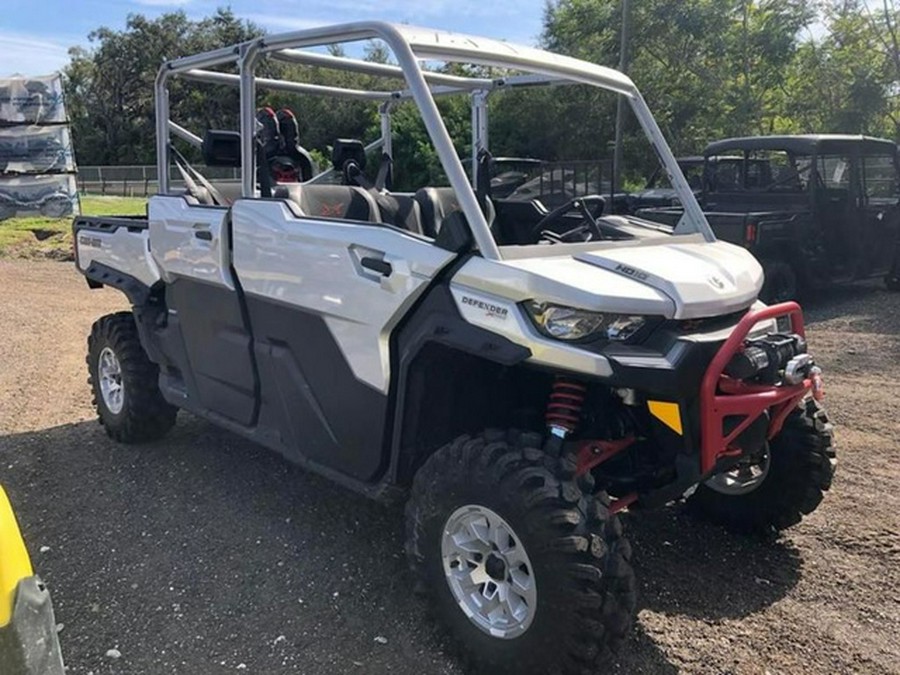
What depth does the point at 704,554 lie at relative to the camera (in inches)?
148

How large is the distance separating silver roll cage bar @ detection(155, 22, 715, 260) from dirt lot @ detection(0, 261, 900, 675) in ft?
4.84

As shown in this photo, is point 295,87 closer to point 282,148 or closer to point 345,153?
point 345,153

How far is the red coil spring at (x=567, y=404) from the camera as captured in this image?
290 centimetres

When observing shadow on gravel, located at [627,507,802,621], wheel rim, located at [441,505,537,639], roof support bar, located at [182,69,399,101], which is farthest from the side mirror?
shadow on gravel, located at [627,507,802,621]

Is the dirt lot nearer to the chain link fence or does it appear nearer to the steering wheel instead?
the steering wheel

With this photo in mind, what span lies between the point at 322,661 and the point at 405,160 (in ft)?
14.2

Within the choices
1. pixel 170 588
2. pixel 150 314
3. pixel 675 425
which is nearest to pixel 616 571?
pixel 675 425

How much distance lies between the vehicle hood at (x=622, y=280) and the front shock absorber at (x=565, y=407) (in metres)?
0.34

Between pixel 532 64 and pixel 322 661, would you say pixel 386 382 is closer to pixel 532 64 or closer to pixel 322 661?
pixel 322 661

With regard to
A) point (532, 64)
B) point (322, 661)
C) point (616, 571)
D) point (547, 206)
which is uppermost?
point (532, 64)

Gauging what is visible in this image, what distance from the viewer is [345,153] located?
4902 millimetres

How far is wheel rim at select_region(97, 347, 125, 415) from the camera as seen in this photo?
520cm

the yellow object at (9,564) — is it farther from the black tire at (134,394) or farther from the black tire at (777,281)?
the black tire at (777,281)

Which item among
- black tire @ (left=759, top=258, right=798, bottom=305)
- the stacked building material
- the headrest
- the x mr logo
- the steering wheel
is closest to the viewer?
the steering wheel
